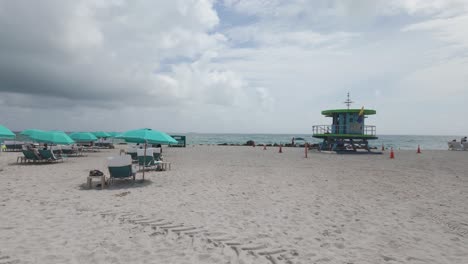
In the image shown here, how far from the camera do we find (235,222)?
17.3ft

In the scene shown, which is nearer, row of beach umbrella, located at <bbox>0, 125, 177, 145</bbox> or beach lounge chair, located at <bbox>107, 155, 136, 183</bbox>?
beach lounge chair, located at <bbox>107, 155, 136, 183</bbox>

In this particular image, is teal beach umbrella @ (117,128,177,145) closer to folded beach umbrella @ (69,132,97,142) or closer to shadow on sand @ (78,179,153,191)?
shadow on sand @ (78,179,153,191)

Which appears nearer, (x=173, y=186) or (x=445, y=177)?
(x=173, y=186)

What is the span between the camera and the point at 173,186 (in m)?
8.66

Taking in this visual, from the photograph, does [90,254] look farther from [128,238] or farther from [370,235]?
[370,235]

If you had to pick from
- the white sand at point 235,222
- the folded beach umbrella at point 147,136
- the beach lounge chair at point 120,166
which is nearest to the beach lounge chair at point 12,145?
the white sand at point 235,222

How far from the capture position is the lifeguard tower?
2475 centimetres

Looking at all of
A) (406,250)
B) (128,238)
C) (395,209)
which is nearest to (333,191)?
(395,209)

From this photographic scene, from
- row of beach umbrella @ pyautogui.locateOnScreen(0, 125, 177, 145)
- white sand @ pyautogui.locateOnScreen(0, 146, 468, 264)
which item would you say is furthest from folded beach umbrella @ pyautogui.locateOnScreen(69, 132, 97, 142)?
white sand @ pyautogui.locateOnScreen(0, 146, 468, 264)

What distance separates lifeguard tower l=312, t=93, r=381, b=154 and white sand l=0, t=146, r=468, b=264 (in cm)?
1615

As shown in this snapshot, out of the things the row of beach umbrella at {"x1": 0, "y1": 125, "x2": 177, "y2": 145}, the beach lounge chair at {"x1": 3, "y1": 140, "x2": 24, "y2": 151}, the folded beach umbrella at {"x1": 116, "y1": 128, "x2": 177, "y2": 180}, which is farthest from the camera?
the beach lounge chair at {"x1": 3, "y1": 140, "x2": 24, "y2": 151}

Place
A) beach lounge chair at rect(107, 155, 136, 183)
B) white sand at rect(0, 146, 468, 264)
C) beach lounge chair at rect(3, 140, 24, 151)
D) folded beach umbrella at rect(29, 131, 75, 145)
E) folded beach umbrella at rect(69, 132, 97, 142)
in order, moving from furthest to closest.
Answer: beach lounge chair at rect(3, 140, 24, 151)
folded beach umbrella at rect(69, 132, 97, 142)
folded beach umbrella at rect(29, 131, 75, 145)
beach lounge chair at rect(107, 155, 136, 183)
white sand at rect(0, 146, 468, 264)

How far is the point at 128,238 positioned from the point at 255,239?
6.66 feet

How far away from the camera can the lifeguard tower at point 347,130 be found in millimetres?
24750
